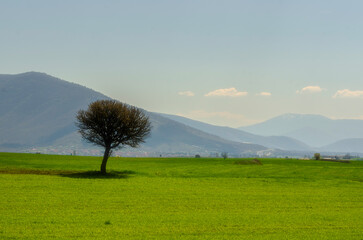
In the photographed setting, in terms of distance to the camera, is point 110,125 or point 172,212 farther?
point 110,125

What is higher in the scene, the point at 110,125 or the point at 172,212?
the point at 110,125

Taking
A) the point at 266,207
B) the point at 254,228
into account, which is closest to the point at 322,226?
the point at 254,228

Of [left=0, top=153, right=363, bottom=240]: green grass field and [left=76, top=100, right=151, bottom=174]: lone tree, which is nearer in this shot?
[left=0, top=153, right=363, bottom=240]: green grass field

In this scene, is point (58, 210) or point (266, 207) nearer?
point (58, 210)

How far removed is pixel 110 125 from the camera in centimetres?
6384

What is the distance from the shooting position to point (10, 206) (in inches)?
1216

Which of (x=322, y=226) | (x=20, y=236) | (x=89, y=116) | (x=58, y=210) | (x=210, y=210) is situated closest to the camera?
(x=20, y=236)

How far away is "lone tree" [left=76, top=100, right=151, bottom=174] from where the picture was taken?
63656mm

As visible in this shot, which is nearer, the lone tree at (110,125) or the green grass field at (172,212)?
the green grass field at (172,212)

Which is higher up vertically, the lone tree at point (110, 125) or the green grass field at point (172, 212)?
the lone tree at point (110, 125)

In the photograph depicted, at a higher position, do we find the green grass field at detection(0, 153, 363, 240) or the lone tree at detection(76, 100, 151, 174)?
the lone tree at detection(76, 100, 151, 174)

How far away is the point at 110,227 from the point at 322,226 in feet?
46.1

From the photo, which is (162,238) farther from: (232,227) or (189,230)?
(232,227)

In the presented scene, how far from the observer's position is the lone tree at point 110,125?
6366cm
